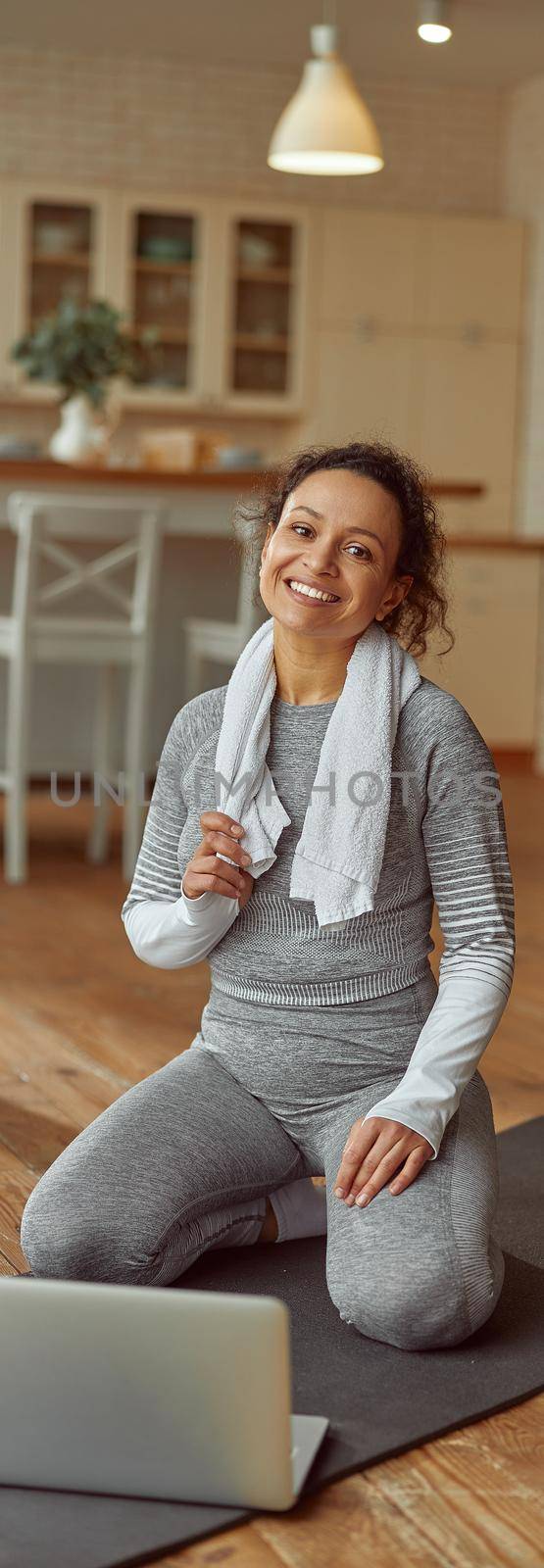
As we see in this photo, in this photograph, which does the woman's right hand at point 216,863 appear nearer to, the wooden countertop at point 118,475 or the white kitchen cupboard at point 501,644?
the wooden countertop at point 118,475

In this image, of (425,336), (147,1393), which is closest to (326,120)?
(425,336)

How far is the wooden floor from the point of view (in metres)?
1.33

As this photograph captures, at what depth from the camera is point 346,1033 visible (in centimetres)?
178

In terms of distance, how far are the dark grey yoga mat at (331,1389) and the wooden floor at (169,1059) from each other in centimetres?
2

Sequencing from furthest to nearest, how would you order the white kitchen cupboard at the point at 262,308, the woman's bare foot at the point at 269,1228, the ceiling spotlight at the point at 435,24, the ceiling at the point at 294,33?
1. the white kitchen cupboard at the point at 262,308
2. the ceiling at the point at 294,33
3. the ceiling spotlight at the point at 435,24
4. the woman's bare foot at the point at 269,1228

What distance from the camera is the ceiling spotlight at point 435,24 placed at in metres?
3.27

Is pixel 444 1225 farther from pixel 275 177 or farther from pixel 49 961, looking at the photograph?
pixel 275 177

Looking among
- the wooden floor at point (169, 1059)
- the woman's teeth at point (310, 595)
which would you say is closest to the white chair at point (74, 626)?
the wooden floor at point (169, 1059)

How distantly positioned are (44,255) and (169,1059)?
461cm

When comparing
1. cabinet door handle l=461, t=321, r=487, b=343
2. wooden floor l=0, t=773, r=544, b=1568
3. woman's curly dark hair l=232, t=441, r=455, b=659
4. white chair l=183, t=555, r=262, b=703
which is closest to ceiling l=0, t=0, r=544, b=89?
cabinet door handle l=461, t=321, r=487, b=343

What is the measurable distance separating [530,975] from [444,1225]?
6.10 ft

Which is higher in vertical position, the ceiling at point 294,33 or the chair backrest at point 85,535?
the ceiling at point 294,33

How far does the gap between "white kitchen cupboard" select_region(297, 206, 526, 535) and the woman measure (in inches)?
197

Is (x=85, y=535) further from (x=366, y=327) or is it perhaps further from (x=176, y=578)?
(x=366, y=327)
